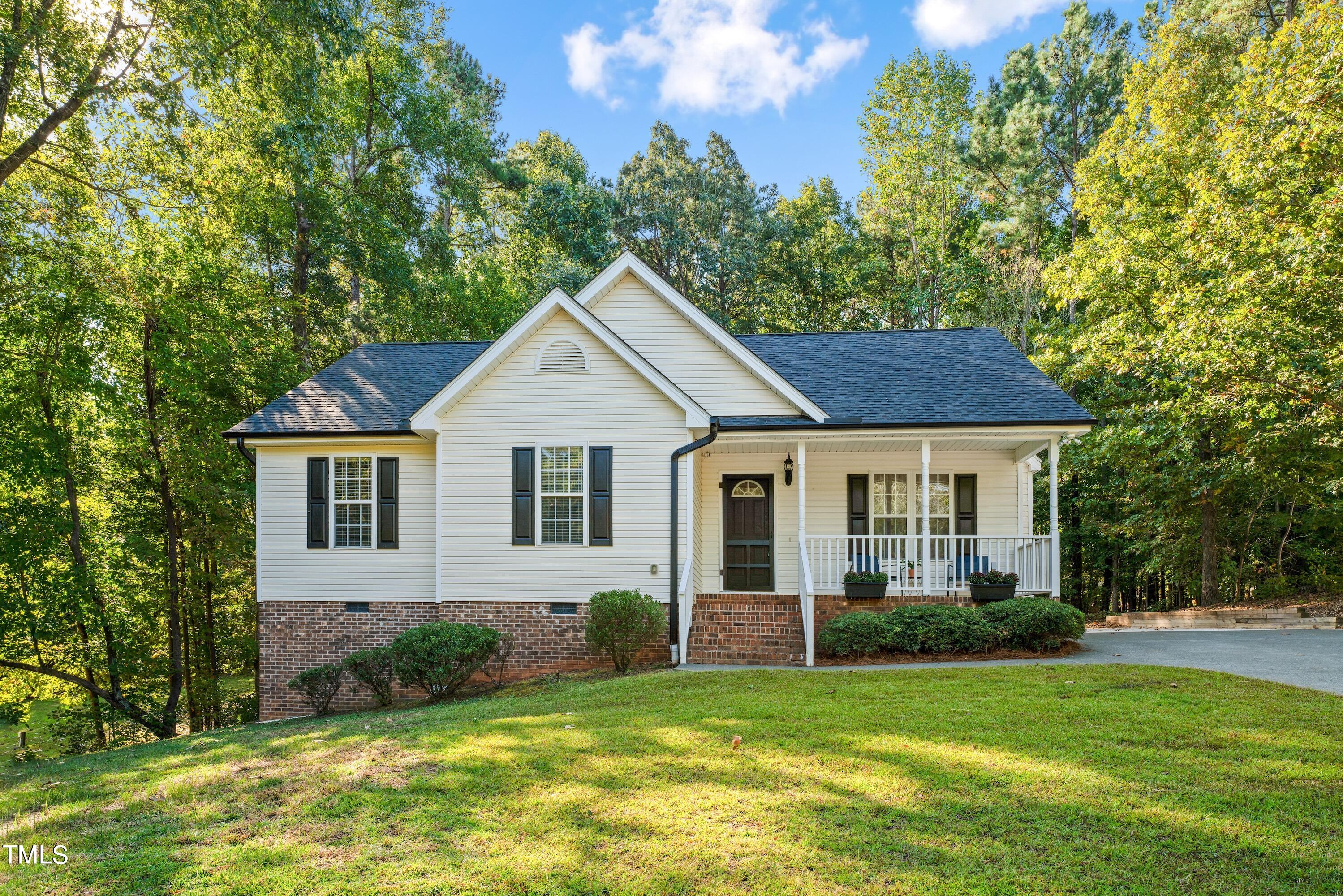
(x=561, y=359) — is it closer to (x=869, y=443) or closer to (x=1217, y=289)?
(x=869, y=443)

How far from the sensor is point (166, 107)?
12.1 meters

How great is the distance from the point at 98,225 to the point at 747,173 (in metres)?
24.5

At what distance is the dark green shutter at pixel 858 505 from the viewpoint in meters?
13.4

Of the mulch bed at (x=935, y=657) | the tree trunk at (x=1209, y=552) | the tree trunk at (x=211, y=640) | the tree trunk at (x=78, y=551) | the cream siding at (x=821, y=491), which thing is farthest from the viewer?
the tree trunk at (x=211, y=640)

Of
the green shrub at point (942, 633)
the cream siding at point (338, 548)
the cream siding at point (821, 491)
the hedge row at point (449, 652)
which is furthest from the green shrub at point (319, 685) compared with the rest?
the green shrub at point (942, 633)

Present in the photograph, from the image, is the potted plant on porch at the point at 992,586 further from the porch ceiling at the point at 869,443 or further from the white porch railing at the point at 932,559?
the porch ceiling at the point at 869,443

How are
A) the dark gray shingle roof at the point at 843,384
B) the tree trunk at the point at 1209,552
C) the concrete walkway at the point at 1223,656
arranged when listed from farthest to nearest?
1. the tree trunk at the point at 1209,552
2. the dark gray shingle roof at the point at 843,384
3. the concrete walkway at the point at 1223,656

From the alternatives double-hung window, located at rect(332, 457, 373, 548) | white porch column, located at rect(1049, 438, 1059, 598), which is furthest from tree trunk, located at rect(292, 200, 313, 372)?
white porch column, located at rect(1049, 438, 1059, 598)

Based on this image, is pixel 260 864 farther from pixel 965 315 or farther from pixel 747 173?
pixel 747 173

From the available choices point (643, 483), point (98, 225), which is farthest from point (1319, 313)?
point (98, 225)

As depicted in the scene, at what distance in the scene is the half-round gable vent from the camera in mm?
11508

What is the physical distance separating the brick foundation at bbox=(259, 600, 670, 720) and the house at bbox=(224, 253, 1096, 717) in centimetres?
4

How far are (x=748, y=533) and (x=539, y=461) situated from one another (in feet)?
14.0

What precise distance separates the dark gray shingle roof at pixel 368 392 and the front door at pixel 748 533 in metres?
5.39
